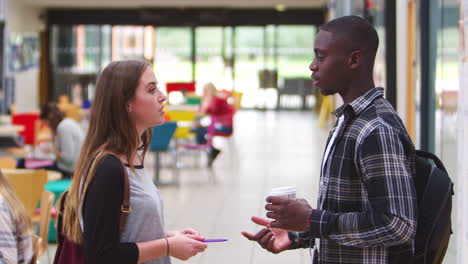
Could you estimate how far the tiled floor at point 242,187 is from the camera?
738 cm

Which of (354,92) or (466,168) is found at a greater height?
(354,92)

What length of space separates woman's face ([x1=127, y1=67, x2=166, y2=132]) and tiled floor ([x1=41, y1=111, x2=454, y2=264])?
3.17 m

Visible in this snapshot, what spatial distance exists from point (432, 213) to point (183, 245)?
73 cm

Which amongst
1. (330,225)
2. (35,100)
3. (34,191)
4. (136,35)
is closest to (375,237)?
(330,225)

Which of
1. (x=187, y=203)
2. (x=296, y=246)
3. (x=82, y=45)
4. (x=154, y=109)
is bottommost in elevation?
(x=187, y=203)

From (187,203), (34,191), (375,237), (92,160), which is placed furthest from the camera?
(187,203)

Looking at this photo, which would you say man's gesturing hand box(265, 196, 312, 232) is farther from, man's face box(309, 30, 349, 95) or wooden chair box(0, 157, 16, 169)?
wooden chair box(0, 157, 16, 169)

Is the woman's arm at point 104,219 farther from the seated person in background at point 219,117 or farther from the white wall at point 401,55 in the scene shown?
the seated person in background at point 219,117

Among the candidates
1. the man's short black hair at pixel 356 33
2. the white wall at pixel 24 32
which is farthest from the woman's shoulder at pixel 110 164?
the white wall at pixel 24 32

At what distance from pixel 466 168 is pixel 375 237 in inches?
36.9

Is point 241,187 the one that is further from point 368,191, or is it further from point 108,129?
point 368,191

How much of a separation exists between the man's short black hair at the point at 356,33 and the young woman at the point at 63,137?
768 cm

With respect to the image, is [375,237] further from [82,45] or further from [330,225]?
[82,45]

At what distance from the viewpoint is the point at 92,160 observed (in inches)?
95.3
